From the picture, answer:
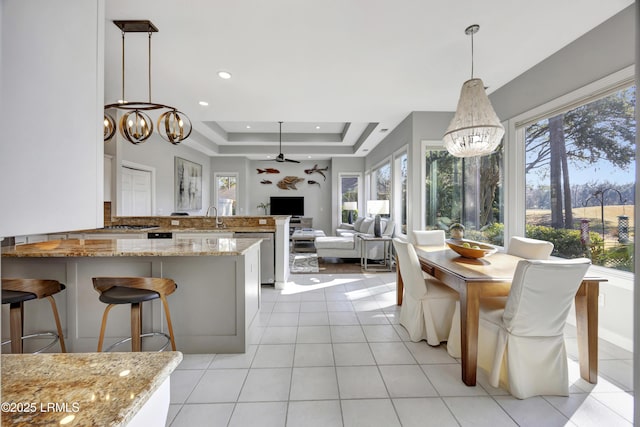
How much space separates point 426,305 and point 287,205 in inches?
280

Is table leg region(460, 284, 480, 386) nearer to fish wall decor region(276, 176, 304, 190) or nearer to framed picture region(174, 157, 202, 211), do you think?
framed picture region(174, 157, 202, 211)

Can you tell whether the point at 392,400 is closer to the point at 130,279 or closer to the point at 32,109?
the point at 130,279

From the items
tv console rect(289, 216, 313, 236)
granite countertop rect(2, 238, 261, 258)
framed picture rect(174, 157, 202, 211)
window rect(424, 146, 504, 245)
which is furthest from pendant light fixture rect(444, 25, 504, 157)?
tv console rect(289, 216, 313, 236)

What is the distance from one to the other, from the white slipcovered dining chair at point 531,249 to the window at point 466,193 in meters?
1.23

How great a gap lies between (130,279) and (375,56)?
3.00 m

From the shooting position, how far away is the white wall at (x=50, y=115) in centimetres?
49

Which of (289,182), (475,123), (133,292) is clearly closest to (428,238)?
(475,123)

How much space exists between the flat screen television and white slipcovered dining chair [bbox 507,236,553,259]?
271 inches

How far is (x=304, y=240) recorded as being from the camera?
716cm

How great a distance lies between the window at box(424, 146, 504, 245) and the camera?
409 centimetres

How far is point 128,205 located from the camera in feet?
17.2

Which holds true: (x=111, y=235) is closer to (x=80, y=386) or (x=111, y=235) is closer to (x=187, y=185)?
(x=187, y=185)

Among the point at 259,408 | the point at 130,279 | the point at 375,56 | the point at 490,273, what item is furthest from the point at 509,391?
the point at 375,56

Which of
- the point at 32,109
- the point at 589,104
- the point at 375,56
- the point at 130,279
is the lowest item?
the point at 130,279
